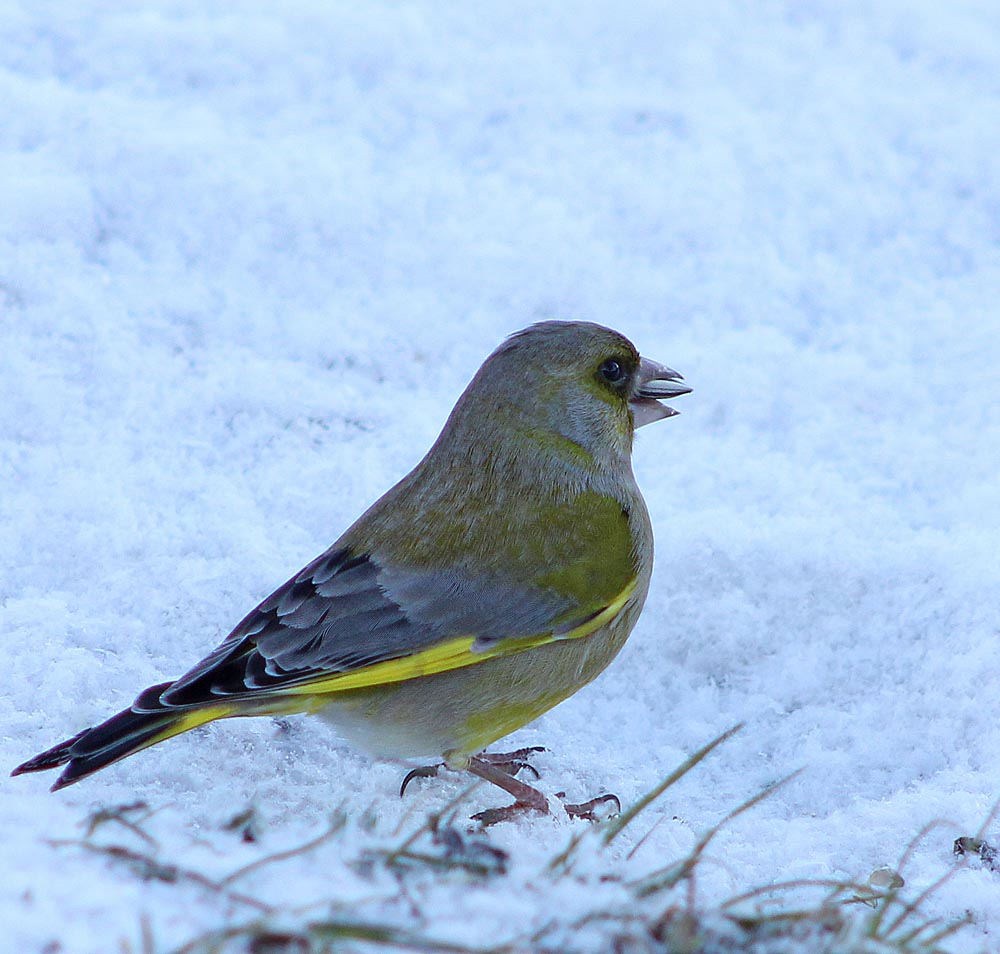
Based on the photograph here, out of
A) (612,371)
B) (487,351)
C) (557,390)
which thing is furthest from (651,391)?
(487,351)

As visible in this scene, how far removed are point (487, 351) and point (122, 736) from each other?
2.97 meters

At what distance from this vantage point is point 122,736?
319 centimetres

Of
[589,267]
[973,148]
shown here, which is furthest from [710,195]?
[973,148]

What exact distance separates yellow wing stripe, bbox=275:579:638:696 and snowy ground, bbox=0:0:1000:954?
309 mm

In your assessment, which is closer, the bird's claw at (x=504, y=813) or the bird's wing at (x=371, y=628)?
the bird's wing at (x=371, y=628)

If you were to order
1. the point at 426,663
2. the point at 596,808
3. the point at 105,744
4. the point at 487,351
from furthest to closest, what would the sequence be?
the point at 487,351 < the point at 596,808 < the point at 426,663 < the point at 105,744

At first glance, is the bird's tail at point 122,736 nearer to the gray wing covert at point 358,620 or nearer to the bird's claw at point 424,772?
the gray wing covert at point 358,620

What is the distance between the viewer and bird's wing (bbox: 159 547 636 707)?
11.2 feet

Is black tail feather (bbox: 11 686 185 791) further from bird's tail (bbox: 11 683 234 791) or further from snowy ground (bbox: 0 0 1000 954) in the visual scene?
snowy ground (bbox: 0 0 1000 954)

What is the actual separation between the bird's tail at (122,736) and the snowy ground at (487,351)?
0.72ft

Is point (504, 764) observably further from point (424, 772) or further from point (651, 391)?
point (651, 391)

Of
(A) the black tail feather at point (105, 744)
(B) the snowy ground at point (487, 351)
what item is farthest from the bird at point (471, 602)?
(B) the snowy ground at point (487, 351)

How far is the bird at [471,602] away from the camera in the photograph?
11.2 ft

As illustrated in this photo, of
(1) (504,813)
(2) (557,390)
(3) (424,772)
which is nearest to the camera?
(1) (504,813)
